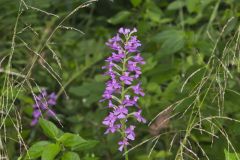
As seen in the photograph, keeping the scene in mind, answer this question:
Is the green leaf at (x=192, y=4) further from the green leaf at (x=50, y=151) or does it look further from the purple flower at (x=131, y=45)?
the green leaf at (x=50, y=151)

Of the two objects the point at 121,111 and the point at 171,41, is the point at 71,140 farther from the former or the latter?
the point at 171,41

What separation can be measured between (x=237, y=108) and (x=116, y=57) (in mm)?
759

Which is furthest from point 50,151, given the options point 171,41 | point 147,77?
point 147,77

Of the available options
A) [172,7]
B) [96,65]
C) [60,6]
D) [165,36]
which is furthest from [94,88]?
[60,6]

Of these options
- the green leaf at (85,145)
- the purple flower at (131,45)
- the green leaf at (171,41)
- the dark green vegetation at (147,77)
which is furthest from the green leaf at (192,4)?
the green leaf at (85,145)

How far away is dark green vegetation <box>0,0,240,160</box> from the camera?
6.91 ft

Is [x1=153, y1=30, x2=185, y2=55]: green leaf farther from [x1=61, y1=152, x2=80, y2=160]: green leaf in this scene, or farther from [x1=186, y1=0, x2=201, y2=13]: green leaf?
[x1=61, y1=152, x2=80, y2=160]: green leaf

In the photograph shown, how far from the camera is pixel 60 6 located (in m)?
3.70

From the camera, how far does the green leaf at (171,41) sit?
2639 mm

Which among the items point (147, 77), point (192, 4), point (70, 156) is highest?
point (192, 4)

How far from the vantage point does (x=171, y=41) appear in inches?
105

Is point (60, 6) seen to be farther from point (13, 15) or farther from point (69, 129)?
point (69, 129)

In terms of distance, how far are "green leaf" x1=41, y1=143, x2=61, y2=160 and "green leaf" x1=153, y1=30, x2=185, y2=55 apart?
996 mm

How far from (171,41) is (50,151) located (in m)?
1.09
